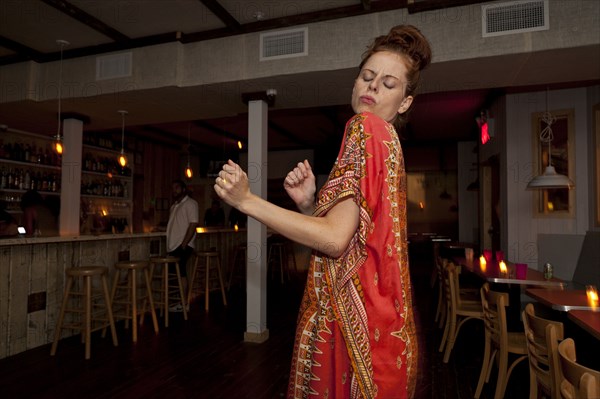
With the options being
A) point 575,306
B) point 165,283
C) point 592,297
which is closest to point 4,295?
point 165,283

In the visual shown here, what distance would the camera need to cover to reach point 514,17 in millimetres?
3316

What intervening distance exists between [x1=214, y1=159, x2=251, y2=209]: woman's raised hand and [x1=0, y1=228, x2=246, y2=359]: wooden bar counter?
11.8 feet

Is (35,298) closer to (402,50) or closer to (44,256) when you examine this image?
(44,256)

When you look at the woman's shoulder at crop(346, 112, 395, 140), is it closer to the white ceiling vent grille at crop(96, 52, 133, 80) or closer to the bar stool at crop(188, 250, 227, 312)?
the white ceiling vent grille at crop(96, 52, 133, 80)

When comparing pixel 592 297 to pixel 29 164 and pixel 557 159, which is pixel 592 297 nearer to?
pixel 557 159

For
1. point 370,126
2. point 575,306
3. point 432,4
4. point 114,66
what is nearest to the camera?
point 370,126

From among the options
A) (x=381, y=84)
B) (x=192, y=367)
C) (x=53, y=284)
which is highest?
(x=381, y=84)

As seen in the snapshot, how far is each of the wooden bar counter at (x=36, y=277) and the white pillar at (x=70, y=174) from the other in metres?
1.47

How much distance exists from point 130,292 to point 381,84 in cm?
443

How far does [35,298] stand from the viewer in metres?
3.91

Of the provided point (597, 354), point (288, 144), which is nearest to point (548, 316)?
point (597, 354)

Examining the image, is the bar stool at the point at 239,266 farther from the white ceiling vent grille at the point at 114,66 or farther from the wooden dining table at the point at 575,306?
the wooden dining table at the point at 575,306

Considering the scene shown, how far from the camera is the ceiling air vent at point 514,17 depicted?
10.7 feet

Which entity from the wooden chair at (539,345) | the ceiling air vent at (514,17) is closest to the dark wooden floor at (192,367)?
the wooden chair at (539,345)
